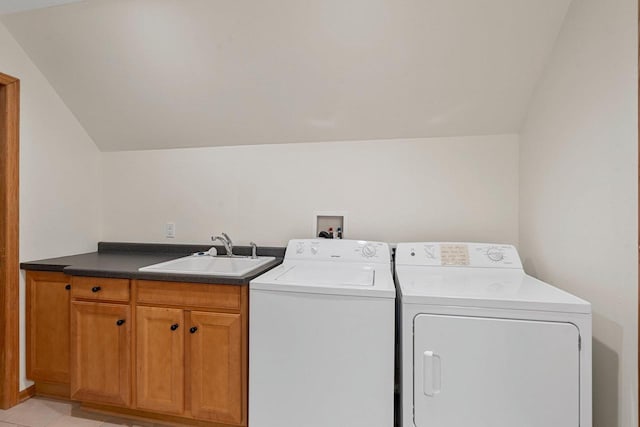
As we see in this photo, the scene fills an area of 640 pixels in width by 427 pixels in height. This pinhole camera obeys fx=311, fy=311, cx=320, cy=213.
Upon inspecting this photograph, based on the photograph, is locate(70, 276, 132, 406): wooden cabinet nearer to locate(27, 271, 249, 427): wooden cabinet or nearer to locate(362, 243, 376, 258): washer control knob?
locate(27, 271, 249, 427): wooden cabinet

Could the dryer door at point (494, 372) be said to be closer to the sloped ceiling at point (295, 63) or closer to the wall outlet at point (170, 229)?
the sloped ceiling at point (295, 63)

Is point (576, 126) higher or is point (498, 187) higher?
point (576, 126)

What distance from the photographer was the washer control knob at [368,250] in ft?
6.23

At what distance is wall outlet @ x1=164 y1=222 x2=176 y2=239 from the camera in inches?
94.7

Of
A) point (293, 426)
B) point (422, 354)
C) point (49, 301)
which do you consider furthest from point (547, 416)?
point (49, 301)

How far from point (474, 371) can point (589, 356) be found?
0.41 metres

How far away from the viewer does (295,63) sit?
1.83 m

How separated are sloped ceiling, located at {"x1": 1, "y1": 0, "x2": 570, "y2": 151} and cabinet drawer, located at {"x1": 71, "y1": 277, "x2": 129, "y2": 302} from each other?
1.15 metres

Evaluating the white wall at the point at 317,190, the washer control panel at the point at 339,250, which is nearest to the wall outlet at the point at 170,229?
the white wall at the point at 317,190

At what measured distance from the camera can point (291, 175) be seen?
2.24m

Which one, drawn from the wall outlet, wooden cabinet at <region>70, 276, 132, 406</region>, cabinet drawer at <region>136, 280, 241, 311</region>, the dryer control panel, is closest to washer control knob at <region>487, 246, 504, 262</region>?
the dryer control panel

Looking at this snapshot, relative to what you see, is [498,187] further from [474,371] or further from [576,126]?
[474,371]

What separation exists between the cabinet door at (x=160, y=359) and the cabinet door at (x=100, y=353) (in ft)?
0.23

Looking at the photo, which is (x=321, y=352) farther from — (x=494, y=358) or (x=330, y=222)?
(x=330, y=222)
